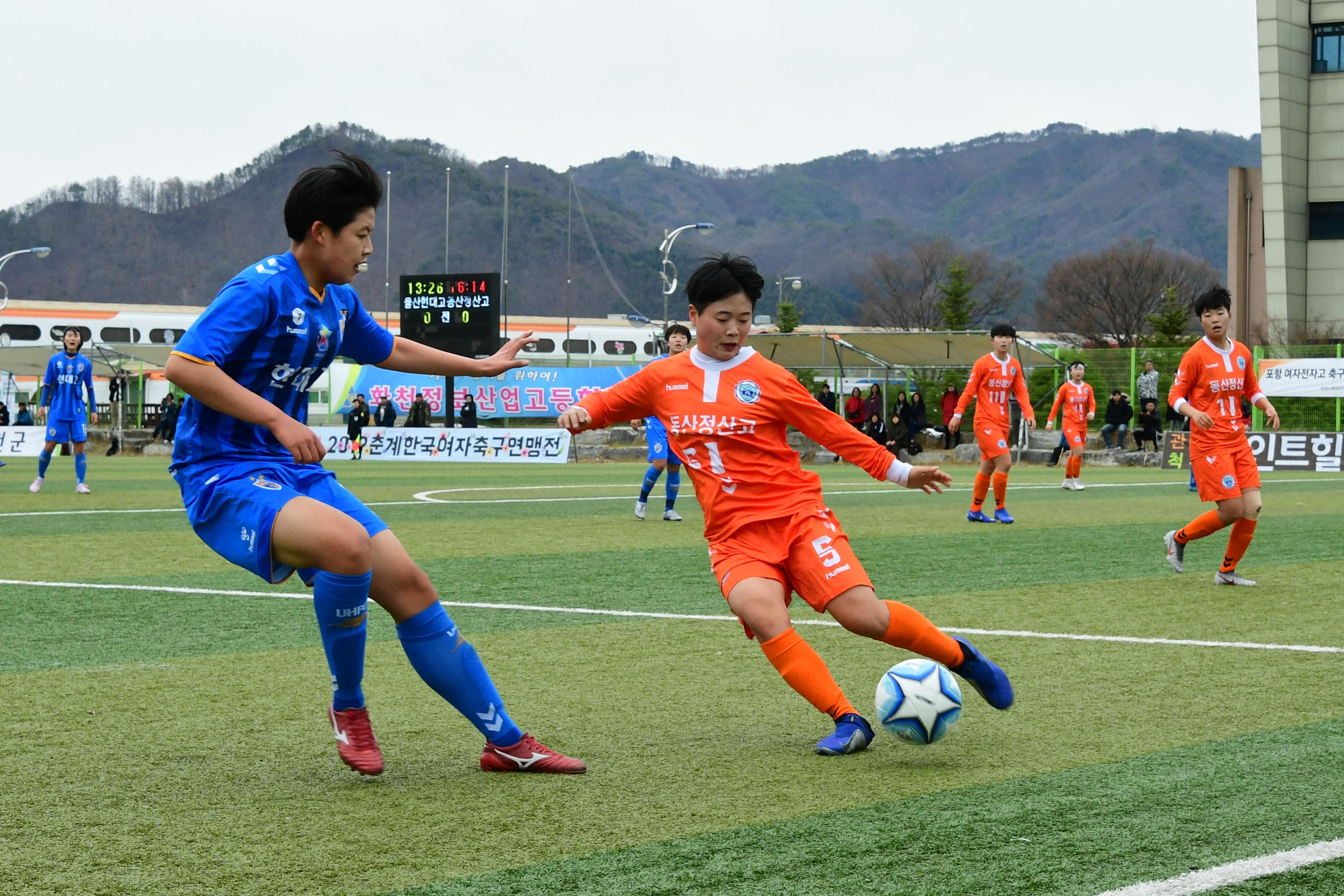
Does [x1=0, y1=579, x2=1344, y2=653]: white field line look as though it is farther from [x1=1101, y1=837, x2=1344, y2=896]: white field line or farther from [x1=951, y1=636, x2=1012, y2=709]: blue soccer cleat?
[x1=1101, y1=837, x2=1344, y2=896]: white field line

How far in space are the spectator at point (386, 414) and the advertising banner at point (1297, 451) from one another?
19.8 m

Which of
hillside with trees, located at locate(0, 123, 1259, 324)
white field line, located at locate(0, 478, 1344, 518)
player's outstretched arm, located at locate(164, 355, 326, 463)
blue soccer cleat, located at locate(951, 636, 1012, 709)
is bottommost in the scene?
white field line, located at locate(0, 478, 1344, 518)

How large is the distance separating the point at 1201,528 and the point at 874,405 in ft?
74.0

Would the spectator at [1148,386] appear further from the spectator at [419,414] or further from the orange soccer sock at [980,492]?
the spectator at [419,414]

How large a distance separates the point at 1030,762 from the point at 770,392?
154 centimetres

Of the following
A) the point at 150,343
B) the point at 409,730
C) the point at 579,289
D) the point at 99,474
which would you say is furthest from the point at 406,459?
the point at 579,289

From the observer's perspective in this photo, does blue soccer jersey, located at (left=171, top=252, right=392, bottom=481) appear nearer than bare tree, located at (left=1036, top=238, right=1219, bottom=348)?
Yes

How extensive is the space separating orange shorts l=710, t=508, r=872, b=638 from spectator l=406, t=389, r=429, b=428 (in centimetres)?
3205

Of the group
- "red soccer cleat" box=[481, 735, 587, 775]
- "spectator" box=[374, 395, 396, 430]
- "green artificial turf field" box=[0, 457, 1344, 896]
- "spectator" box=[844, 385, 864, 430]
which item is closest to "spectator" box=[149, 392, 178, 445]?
"spectator" box=[374, 395, 396, 430]

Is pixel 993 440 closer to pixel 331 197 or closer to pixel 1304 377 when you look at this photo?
pixel 331 197

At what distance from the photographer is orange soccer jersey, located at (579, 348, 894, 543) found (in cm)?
493

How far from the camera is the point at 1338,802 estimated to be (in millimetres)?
3797

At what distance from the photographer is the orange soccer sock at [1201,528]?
972cm

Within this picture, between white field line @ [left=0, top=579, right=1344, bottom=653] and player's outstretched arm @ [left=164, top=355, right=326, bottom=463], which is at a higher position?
player's outstretched arm @ [left=164, top=355, right=326, bottom=463]
